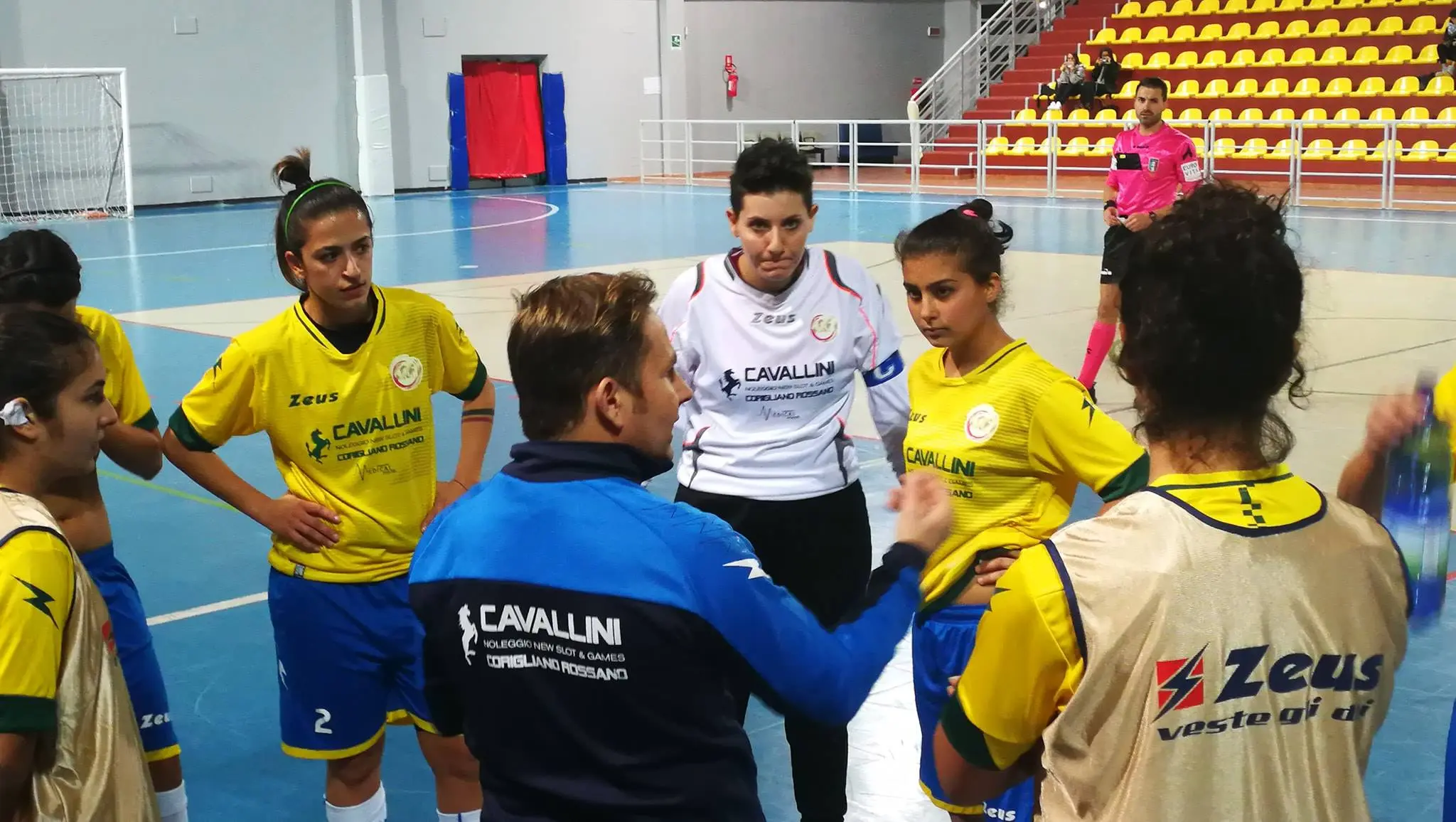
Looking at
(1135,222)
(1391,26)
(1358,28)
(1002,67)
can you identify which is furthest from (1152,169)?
(1002,67)

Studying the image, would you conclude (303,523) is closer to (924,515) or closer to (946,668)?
(946,668)

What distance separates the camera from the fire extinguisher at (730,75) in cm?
3253

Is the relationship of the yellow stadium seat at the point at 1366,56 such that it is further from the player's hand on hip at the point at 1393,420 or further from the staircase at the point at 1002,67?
the player's hand on hip at the point at 1393,420

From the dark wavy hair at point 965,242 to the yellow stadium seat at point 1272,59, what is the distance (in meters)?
24.5

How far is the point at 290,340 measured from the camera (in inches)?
132

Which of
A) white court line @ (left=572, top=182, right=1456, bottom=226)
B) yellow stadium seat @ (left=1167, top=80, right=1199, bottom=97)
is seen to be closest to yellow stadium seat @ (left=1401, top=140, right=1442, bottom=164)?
white court line @ (left=572, top=182, right=1456, bottom=226)

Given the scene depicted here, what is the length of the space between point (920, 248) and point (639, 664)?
1.67m

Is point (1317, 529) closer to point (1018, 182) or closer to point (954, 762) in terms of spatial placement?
point (954, 762)

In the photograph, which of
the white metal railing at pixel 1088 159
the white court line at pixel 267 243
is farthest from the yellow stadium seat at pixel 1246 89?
Result: the white court line at pixel 267 243

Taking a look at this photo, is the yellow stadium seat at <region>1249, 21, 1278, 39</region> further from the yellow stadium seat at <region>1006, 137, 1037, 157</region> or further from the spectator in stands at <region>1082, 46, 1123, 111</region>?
the yellow stadium seat at <region>1006, 137, 1037, 157</region>

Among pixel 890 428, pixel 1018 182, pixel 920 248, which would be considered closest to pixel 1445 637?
pixel 890 428

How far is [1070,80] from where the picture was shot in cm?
2550

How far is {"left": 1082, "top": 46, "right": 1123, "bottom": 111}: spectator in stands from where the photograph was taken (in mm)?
24984

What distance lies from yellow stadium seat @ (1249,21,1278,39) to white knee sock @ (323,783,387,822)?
2633cm
